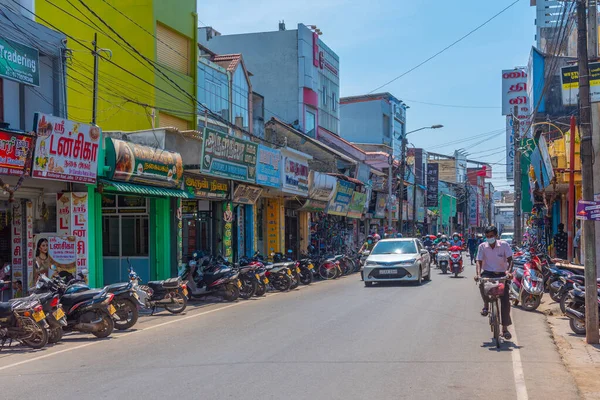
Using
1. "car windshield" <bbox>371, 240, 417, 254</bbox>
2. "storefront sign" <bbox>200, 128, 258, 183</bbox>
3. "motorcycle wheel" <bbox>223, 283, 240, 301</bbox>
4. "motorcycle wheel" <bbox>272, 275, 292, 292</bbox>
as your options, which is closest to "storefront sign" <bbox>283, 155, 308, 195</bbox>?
"storefront sign" <bbox>200, 128, 258, 183</bbox>

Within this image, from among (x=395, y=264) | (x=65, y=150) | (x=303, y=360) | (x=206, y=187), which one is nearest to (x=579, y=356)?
(x=303, y=360)

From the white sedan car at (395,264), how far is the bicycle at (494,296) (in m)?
10.6

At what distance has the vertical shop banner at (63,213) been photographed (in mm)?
16859

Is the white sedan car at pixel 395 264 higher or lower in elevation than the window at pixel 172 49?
lower

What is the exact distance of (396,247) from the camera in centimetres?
2284

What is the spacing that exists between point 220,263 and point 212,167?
4.28 metres

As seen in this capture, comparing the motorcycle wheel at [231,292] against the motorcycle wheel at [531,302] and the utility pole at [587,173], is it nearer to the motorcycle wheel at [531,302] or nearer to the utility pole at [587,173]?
the motorcycle wheel at [531,302]

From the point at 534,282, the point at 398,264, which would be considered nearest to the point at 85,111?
the point at 398,264

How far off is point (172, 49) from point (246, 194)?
6290 millimetres

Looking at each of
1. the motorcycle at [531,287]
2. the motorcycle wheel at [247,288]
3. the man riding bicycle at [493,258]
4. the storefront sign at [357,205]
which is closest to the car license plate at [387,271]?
the motorcycle wheel at [247,288]

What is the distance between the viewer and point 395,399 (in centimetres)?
682

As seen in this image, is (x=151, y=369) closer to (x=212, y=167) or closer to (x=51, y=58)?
(x=51, y=58)

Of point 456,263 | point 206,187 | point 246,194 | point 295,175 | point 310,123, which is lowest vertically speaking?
point 456,263

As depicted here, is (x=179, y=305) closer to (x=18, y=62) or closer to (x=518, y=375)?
(x=18, y=62)
